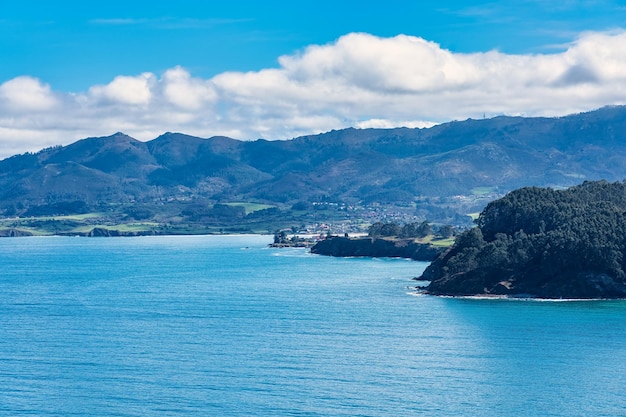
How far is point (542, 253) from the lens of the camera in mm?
149875

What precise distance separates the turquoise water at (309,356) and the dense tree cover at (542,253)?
22.9ft

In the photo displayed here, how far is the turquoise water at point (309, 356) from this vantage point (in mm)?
76688

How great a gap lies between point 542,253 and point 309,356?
65.3 meters

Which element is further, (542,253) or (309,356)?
(542,253)

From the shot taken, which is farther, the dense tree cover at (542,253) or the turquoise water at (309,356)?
the dense tree cover at (542,253)

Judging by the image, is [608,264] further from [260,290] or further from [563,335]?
[260,290]

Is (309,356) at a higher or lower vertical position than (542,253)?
lower

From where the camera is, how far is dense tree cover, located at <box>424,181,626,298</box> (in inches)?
5719

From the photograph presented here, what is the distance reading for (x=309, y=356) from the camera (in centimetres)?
9475

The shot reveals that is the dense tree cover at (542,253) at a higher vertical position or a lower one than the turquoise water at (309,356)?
higher

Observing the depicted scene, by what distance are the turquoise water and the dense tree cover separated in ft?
22.9

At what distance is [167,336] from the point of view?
4296 inches

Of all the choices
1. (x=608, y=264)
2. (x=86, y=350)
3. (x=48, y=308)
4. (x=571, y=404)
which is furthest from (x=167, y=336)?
(x=608, y=264)

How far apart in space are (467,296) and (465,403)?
7433cm
